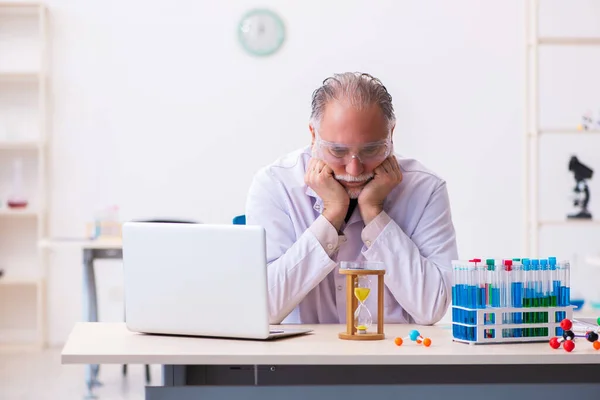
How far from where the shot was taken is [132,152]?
19.6ft

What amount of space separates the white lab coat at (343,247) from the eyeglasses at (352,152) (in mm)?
149

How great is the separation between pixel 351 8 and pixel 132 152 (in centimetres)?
169

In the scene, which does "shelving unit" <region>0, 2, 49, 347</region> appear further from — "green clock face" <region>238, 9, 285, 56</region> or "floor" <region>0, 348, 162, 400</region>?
"green clock face" <region>238, 9, 285, 56</region>

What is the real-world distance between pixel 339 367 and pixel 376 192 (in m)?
0.57

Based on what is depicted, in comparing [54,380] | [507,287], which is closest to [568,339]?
[507,287]

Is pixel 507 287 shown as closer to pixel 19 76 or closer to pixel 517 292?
pixel 517 292

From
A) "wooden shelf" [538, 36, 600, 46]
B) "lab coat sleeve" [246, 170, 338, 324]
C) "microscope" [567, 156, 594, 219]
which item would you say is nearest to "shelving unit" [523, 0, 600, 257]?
"wooden shelf" [538, 36, 600, 46]

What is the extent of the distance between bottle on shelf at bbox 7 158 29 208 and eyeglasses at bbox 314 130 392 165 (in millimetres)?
3858

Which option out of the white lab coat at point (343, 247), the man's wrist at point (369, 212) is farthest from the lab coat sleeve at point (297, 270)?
the man's wrist at point (369, 212)

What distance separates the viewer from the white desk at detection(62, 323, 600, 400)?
170 centimetres

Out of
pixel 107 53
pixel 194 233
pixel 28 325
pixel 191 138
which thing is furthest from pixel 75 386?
pixel 194 233

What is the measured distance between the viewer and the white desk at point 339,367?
1.70 m

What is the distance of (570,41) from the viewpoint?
5441 mm

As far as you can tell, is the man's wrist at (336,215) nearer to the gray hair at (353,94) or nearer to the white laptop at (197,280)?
the gray hair at (353,94)
